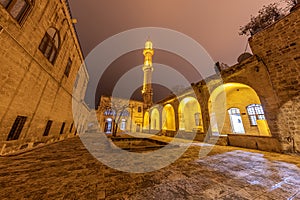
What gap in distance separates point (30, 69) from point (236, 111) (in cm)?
1489

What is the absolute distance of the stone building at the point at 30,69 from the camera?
4031mm

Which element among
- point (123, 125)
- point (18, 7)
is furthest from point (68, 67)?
point (123, 125)

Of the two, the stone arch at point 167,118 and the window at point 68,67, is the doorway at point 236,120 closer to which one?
the stone arch at point 167,118

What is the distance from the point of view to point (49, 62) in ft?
21.7

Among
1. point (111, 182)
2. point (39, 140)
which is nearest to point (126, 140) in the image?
point (39, 140)

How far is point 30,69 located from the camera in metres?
5.03

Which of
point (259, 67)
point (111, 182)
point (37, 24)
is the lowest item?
point (111, 182)

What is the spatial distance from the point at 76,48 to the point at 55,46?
388 centimetres

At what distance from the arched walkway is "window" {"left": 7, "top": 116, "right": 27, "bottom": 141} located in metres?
11.5

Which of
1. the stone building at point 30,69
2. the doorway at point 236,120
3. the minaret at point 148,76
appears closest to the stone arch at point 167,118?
the minaret at point 148,76

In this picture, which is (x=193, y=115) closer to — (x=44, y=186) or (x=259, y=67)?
(x=259, y=67)

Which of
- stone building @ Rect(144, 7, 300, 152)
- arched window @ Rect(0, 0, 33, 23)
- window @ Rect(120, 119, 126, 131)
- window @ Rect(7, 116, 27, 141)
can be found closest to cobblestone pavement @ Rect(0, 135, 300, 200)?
window @ Rect(7, 116, 27, 141)

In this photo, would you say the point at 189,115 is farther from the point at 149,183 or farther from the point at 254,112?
the point at 149,183

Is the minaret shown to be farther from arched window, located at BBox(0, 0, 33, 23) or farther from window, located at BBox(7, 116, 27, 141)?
arched window, located at BBox(0, 0, 33, 23)
